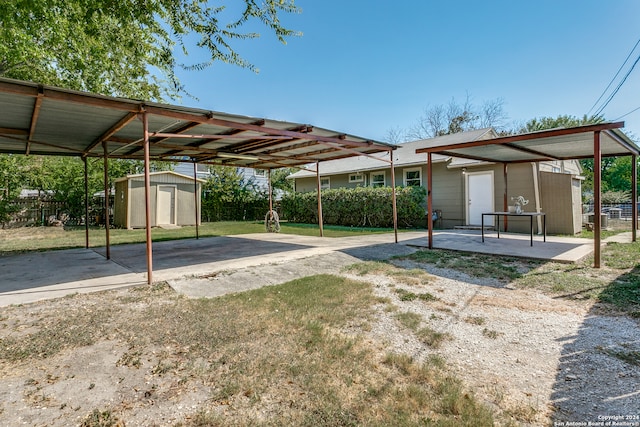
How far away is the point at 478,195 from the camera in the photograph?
38.7 ft

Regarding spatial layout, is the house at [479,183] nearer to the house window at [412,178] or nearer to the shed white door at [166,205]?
the house window at [412,178]

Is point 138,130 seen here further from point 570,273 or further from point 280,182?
point 280,182

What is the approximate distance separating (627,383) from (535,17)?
43.7ft

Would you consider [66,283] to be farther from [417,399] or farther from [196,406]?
[417,399]

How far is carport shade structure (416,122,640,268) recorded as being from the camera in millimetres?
5426

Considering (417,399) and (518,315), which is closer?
(417,399)

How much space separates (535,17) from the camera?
11.4 m

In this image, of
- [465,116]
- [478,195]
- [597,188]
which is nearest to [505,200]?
[478,195]

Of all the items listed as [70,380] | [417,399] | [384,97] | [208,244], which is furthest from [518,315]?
[384,97]

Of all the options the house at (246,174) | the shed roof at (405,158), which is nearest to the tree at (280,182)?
the house at (246,174)

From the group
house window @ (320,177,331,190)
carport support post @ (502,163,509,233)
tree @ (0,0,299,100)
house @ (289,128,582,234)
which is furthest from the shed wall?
carport support post @ (502,163,509,233)

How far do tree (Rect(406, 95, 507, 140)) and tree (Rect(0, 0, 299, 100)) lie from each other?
26.9 meters

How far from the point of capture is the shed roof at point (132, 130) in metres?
4.32

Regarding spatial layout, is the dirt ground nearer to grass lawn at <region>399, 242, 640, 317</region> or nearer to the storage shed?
grass lawn at <region>399, 242, 640, 317</region>
